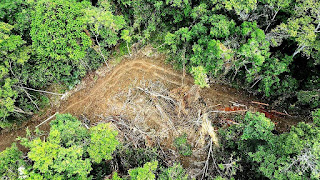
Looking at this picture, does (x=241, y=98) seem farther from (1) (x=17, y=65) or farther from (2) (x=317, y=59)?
(1) (x=17, y=65)

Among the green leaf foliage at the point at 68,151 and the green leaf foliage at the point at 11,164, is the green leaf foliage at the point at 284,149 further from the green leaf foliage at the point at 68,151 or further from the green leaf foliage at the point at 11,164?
the green leaf foliage at the point at 11,164

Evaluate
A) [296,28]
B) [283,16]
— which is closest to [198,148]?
[296,28]

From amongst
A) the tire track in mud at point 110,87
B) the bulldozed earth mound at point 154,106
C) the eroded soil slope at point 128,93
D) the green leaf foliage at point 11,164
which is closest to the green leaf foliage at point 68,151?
the green leaf foliage at point 11,164

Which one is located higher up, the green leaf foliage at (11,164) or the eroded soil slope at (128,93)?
the eroded soil slope at (128,93)

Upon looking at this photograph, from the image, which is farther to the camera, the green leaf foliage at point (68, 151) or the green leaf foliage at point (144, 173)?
the green leaf foliage at point (144, 173)

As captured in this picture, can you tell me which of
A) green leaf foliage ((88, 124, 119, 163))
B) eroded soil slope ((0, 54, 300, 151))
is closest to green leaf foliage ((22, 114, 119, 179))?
green leaf foliage ((88, 124, 119, 163))

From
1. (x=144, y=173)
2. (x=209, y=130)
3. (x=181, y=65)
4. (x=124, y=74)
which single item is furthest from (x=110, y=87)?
(x=144, y=173)
